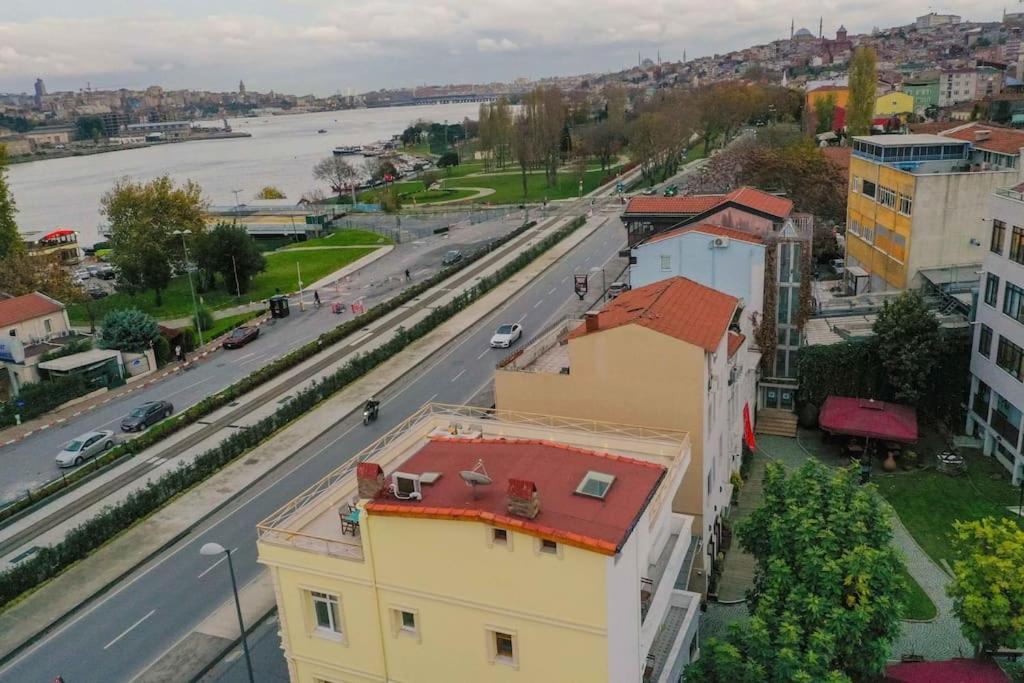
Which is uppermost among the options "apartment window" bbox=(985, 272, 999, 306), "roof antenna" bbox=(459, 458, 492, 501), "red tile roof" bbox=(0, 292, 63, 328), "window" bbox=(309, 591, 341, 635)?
"roof antenna" bbox=(459, 458, 492, 501)

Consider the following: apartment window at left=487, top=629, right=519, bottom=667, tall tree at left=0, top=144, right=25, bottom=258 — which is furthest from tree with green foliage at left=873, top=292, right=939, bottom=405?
tall tree at left=0, top=144, right=25, bottom=258

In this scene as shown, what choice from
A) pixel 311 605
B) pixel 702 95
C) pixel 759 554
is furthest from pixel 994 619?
pixel 702 95

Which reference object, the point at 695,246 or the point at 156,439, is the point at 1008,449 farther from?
the point at 156,439

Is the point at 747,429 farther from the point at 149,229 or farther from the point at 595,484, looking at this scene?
the point at 149,229

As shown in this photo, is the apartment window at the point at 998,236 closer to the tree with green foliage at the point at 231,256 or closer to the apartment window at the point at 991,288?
the apartment window at the point at 991,288

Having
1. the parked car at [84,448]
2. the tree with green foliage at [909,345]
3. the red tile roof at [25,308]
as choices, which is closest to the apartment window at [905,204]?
the tree with green foliage at [909,345]

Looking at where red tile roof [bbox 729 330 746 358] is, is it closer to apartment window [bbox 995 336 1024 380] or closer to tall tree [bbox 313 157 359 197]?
apartment window [bbox 995 336 1024 380]
